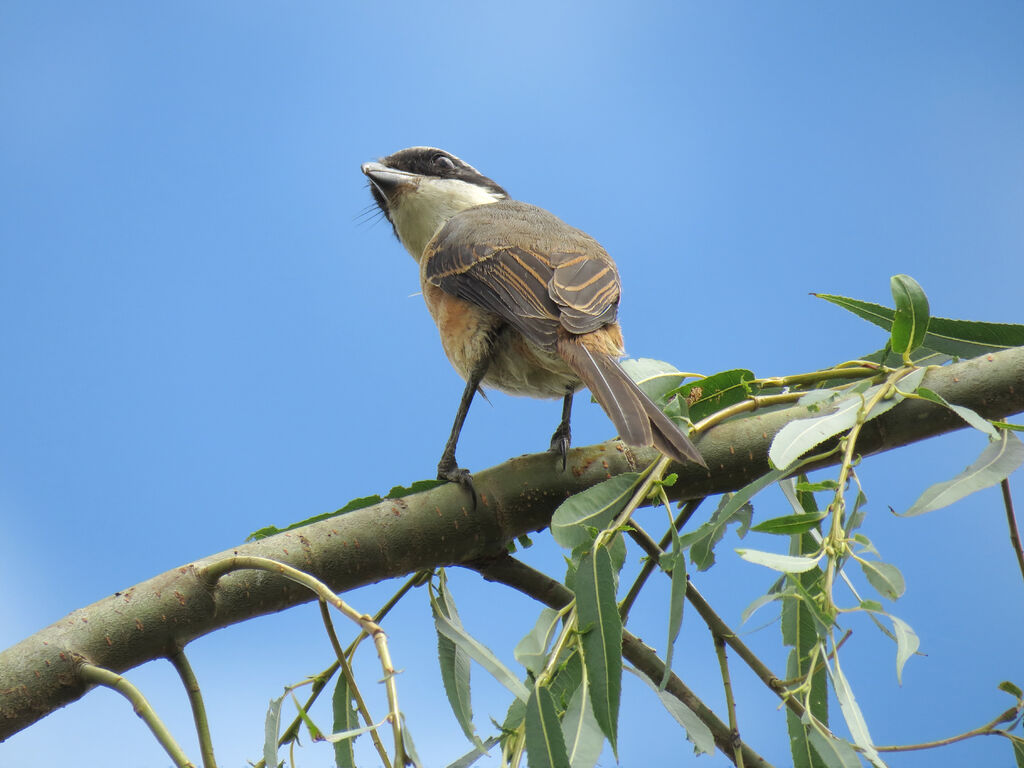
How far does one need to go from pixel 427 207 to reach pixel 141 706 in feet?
7.10

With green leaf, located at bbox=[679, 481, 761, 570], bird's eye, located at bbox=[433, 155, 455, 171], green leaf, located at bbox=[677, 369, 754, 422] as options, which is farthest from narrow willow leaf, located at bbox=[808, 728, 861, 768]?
bird's eye, located at bbox=[433, 155, 455, 171]

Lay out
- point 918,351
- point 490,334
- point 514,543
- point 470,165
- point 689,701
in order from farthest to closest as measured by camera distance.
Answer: point 470,165, point 490,334, point 918,351, point 514,543, point 689,701

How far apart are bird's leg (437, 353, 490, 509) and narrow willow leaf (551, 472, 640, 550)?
29cm

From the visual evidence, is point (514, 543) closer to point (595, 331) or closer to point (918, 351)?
point (595, 331)

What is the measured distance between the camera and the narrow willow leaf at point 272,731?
1.26m

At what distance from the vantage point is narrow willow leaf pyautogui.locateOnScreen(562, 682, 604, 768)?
988mm

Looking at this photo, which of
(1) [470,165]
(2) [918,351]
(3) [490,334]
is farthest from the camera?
(1) [470,165]

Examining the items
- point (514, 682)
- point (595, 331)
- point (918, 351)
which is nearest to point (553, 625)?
point (514, 682)

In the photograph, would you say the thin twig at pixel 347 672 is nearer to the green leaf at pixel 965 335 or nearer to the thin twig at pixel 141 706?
the thin twig at pixel 141 706

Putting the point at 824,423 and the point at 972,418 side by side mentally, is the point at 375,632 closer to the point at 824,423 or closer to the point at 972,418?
the point at 824,423

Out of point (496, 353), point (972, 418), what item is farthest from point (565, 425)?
point (972, 418)

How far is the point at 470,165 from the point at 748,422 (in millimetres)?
1982

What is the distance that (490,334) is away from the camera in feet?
6.71

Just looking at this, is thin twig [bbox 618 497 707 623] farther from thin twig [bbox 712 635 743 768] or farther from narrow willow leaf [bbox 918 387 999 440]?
narrow willow leaf [bbox 918 387 999 440]
